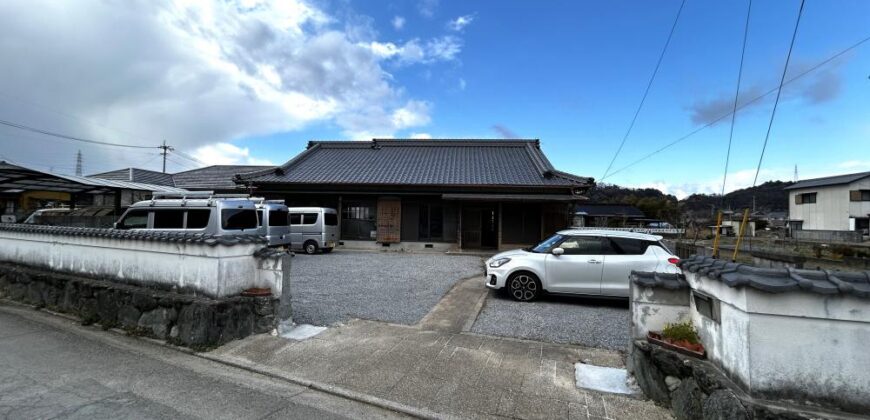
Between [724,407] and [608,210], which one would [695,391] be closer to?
[724,407]

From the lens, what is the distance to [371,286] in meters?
8.20

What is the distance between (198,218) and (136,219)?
1.68 meters

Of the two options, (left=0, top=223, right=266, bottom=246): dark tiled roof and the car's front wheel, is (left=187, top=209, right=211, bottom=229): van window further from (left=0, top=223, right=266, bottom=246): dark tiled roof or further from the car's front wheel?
the car's front wheel

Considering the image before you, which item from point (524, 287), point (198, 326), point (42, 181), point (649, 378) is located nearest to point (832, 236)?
point (524, 287)

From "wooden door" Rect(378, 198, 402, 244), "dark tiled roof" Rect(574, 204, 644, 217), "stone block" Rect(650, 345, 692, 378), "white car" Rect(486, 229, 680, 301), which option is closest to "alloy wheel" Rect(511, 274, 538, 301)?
"white car" Rect(486, 229, 680, 301)

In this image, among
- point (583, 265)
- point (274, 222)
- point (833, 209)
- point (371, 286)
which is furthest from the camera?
point (833, 209)

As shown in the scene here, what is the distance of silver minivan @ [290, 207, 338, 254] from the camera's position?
1445cm

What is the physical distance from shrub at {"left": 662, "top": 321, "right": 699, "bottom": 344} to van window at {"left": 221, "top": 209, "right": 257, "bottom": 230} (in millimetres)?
9829

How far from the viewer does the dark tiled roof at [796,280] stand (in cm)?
220

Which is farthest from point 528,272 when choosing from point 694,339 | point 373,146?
point 373,146

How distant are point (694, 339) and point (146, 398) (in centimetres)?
469

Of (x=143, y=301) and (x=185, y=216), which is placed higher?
(x=185, y=216)

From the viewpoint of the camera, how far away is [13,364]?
13.0 feet

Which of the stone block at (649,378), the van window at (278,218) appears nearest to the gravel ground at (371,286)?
the van window at (278,218)
